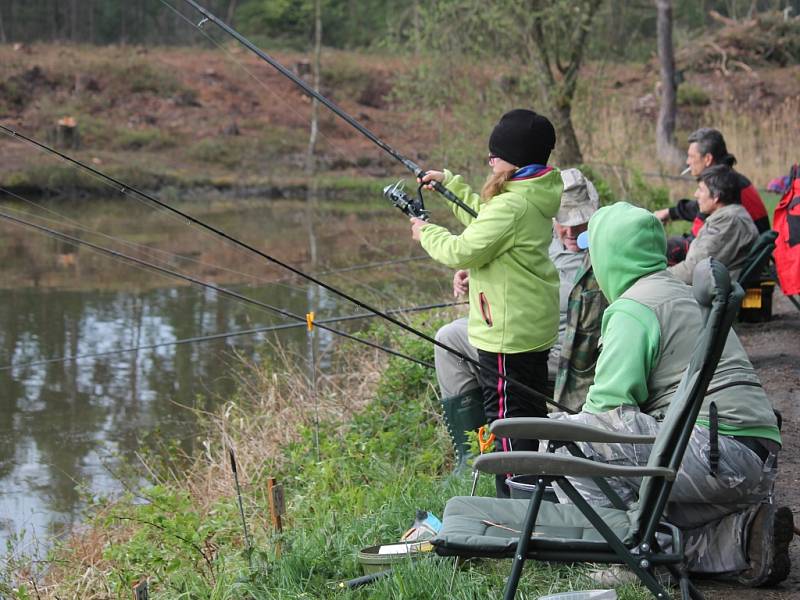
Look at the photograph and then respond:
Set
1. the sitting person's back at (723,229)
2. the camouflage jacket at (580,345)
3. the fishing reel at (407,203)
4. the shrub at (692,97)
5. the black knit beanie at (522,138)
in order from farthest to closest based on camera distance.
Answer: the shrub at (692,97) < the sitting person's back at (723,229) < the fishing reel at (407,203) < the camouflage jacket at (580,345) < the black knit beanie at (522,138)

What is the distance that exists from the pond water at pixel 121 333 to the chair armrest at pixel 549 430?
2.72 meters

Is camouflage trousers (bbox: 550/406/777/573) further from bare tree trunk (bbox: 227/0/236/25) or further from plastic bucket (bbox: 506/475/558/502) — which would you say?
bare tree trunk (bbox: 227/0/236/25)

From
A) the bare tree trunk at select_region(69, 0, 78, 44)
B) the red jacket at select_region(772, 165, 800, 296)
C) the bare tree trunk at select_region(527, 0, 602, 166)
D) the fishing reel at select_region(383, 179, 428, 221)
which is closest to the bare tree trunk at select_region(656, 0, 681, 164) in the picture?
the bare tree trunk at select_region(527, 0, 602, 166)

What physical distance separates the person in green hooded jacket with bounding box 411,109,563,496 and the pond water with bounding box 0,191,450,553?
192 cm

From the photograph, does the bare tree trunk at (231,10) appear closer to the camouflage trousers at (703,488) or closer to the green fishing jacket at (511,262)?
the green fishing jacket at (511,262)

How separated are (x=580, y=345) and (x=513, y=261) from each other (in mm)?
453

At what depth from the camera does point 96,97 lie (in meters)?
35.1

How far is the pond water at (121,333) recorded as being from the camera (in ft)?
21.8

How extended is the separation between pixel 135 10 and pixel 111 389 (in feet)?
134

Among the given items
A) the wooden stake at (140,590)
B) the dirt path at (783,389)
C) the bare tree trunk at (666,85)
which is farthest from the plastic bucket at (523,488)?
the bare tree trunk at (666,85)

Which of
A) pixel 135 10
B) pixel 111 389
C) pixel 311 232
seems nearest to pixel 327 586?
pixel 111 389

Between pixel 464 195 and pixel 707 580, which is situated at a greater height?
pixel 464 195

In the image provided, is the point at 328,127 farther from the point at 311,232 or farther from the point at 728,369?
the point at 728,369

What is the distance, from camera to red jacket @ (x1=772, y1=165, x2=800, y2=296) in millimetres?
6141
